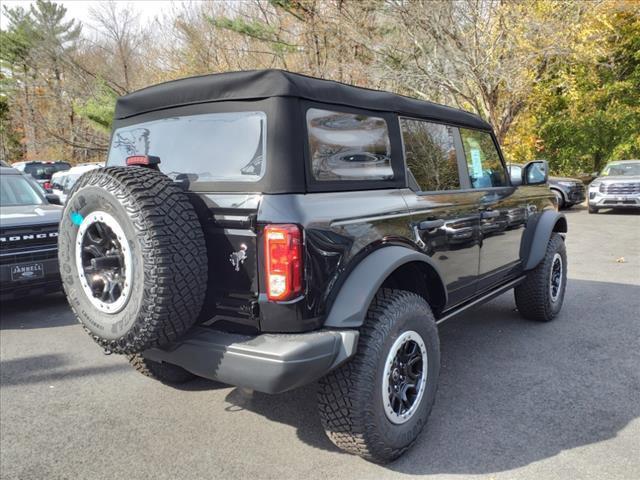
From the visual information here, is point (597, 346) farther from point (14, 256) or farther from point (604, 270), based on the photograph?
point (14, 256)

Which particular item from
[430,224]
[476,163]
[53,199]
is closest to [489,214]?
[476,163]

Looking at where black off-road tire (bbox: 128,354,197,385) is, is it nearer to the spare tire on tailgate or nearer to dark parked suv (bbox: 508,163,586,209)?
the spare tire on tailgate

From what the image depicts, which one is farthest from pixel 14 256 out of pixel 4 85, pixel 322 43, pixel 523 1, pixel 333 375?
pixel 4 85

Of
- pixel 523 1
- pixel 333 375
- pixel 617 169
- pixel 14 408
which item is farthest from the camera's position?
pixel 617 169

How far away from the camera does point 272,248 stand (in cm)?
233

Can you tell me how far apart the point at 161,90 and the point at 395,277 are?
178 cm

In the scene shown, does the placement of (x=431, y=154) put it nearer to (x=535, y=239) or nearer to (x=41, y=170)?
(x=535, y=239)

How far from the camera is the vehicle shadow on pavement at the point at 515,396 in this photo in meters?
2.84

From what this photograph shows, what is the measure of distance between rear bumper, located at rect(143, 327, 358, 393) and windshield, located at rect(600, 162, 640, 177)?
50.6ft

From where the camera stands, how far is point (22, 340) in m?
4.89

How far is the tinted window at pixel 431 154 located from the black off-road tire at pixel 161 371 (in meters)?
2.13

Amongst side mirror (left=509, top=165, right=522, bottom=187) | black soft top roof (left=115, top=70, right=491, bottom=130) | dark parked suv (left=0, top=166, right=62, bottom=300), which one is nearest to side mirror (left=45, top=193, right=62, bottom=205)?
dark parked suv (left=0, top=166, right=62, bottom=300)

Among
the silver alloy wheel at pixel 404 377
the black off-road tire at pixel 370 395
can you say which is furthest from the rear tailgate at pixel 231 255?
the silver alloy wheel at pixel 404 377

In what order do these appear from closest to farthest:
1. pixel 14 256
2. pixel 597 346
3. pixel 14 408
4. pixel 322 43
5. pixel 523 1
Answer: pixel 14 408, pixel 597 346, pixel 14 256, pixel 523 1, pixel 322 43
